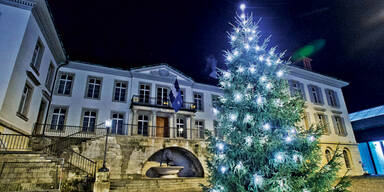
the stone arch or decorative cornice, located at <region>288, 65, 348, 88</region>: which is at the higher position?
decorative cornice, located at <region>288, 65, 348, 88</region>

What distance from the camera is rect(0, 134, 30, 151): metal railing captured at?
8.82 metres

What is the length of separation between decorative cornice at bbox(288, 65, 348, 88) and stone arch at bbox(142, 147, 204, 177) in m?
12.8

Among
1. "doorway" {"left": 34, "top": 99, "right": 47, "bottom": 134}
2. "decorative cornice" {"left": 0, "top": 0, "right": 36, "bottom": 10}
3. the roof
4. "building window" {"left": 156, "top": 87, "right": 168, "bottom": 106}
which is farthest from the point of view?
the roof

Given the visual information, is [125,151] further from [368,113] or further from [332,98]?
[368,113]

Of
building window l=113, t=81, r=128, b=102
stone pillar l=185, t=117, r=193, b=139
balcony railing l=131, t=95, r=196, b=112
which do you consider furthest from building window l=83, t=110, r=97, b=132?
stone pillar l=185, t=117, r=193, b=139

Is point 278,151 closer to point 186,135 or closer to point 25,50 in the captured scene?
point 25,50

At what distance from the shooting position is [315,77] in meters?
21.5

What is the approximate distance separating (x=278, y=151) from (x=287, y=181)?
24.2 inches

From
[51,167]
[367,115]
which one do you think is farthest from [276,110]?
[367,115]

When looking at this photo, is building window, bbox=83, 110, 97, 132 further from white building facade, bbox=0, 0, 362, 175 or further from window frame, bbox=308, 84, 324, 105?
window frame, bbox=308, 84, 324, 105

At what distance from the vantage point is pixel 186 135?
59.1ft

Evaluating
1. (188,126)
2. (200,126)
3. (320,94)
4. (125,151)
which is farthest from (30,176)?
(320,94)

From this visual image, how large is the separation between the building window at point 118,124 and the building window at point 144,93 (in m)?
2.27

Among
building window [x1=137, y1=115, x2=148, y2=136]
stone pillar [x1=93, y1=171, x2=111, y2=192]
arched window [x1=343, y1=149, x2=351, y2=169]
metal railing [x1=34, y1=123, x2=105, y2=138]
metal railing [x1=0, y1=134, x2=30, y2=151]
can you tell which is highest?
building window [x1=137, y1=115, x2=148, y2=136]
